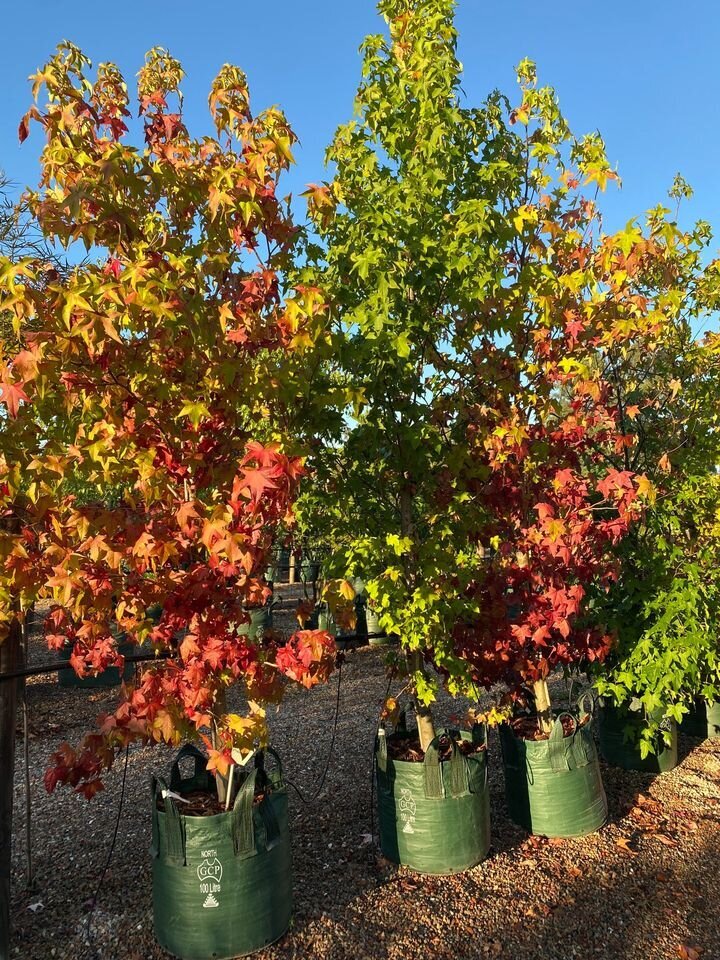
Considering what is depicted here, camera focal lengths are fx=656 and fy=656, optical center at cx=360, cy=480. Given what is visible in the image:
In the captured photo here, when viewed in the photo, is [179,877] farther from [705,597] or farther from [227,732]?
[705,597]

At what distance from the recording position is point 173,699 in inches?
105

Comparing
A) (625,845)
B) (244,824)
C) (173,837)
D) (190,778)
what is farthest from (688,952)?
(190,778)

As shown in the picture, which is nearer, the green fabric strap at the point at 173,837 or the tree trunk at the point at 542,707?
the green fabric strap at the point at 173,837

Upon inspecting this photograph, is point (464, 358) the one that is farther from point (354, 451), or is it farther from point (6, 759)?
point (6, 759)

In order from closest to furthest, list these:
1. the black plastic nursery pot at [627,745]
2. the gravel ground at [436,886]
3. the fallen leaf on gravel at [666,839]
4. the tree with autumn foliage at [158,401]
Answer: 1. the tree with autumn foliage at [158,401]
2. the gravel ground at [436,886]
3. the fallen leaf on gravel at [666,839]
4. the black plastic nursery pot at [627,745]

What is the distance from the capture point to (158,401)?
9.29ft

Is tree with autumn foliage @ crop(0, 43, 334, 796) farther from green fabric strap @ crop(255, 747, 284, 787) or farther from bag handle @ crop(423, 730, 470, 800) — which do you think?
bag handle @ crop(423, 730, 470, 800)

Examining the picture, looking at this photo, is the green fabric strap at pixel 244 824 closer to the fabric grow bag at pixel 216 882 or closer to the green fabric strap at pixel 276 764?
the fabric grow bag at pixel 216 882

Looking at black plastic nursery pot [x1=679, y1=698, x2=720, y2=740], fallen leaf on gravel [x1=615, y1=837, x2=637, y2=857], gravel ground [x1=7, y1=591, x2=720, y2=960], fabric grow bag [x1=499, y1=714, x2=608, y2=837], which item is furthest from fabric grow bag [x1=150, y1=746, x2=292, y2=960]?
black plastic nursery pot [x1=679, y1=698, x2=720, y2=740]

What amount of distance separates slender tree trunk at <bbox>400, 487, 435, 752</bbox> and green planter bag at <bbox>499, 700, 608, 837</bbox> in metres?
0.66

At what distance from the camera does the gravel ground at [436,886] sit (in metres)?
3.05

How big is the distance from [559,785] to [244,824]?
2.02 m

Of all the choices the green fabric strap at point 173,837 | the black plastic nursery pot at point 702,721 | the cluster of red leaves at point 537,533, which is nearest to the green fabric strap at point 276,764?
→ the green fabric strap at point 173,837

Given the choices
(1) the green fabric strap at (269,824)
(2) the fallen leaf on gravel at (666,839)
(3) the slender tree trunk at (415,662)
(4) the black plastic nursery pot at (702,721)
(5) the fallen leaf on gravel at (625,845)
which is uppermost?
(3) the slender tree trunk at (415,662)
